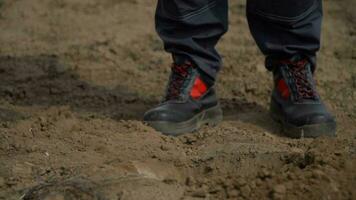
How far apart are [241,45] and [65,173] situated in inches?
73.0

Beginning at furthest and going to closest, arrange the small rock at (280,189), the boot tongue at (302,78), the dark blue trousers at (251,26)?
1. the boot tongue at (302,78)
2. the dark blue trousers at (251,26)
3. the small rock at (280,189)

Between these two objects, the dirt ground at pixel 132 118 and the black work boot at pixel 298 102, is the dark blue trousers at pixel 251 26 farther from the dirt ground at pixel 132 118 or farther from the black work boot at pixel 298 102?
the dirt ground at pixel 132 118

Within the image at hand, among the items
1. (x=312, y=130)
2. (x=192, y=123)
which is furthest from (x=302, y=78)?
(x=192, y=123)

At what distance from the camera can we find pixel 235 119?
107 inches

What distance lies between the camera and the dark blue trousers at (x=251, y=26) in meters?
2.42

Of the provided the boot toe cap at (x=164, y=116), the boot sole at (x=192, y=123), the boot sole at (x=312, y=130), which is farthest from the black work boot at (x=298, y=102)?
the boot toe cap at (x=164, y=116)

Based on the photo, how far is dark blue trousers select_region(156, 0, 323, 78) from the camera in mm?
2424

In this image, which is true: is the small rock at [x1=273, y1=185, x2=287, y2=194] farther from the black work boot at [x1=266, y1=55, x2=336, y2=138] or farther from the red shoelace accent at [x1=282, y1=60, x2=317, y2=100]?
the red shoelace accent at [x1=282, y1=60, x2=317, y2=100]

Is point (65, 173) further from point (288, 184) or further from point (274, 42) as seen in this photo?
point (274, 42)

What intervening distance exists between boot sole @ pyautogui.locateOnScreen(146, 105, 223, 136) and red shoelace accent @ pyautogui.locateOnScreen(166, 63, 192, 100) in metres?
0.11

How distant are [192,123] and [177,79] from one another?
6.8 inches

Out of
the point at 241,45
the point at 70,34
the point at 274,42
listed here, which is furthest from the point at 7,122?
the point at 241,45

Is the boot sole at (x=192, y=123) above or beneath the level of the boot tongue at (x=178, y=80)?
beneath

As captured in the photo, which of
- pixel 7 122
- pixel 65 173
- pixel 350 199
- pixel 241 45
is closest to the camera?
pixel 350 199
